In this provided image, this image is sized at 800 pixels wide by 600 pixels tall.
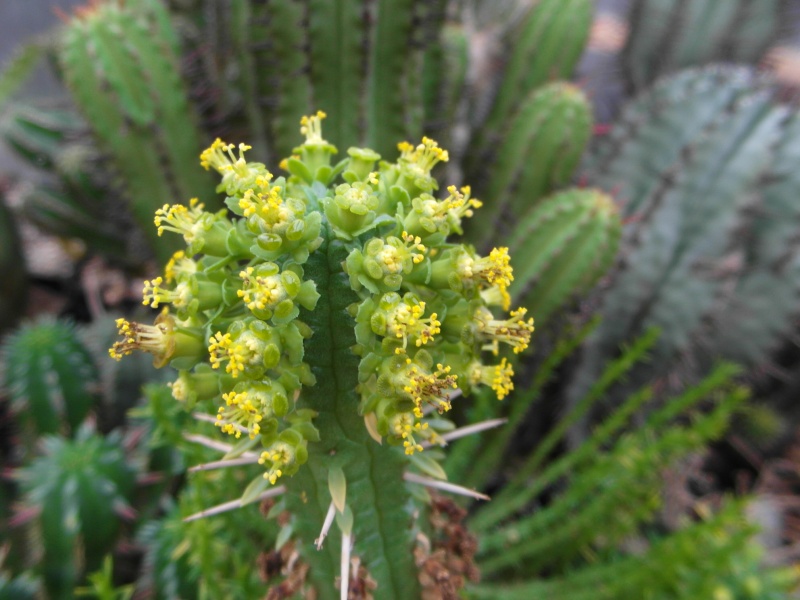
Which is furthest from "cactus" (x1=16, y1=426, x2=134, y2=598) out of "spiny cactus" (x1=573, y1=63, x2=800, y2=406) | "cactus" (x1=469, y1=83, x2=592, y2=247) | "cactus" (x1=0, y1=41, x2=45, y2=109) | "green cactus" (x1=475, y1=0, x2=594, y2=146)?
"cactus" (x1=0, y1=41, x2=45, y2=109)

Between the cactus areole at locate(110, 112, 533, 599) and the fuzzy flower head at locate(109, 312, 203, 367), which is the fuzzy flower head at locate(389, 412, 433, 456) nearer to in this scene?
the cactus areole at locate(110, 112, 533, 599)

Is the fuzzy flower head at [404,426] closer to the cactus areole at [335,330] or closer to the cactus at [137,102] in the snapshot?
the cactus areole at [335,330]

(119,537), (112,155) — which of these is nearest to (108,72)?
(112,155)

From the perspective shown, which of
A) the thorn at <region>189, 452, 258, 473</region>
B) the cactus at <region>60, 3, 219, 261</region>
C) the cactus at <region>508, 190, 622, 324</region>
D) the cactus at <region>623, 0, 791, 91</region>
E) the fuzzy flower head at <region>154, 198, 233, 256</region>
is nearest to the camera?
the fuzzy flower head at <region>154, 198, 233, 256</region>

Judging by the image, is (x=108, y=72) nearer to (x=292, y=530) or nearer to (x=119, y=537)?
(x=119, y=537)

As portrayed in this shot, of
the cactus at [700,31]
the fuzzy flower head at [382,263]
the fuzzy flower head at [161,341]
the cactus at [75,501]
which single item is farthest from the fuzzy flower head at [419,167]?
the cactus at [700,31]

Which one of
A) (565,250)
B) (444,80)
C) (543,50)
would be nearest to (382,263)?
(565,250)

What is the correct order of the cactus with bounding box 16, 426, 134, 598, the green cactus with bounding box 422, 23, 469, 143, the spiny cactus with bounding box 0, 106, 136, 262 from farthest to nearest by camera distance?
the spiny cactus with bounding box 0, 106, 136, 262, the green cactus with bounding box 422, 23, 469, 143, the cactus with bounding box 16, 426, 134, 598
